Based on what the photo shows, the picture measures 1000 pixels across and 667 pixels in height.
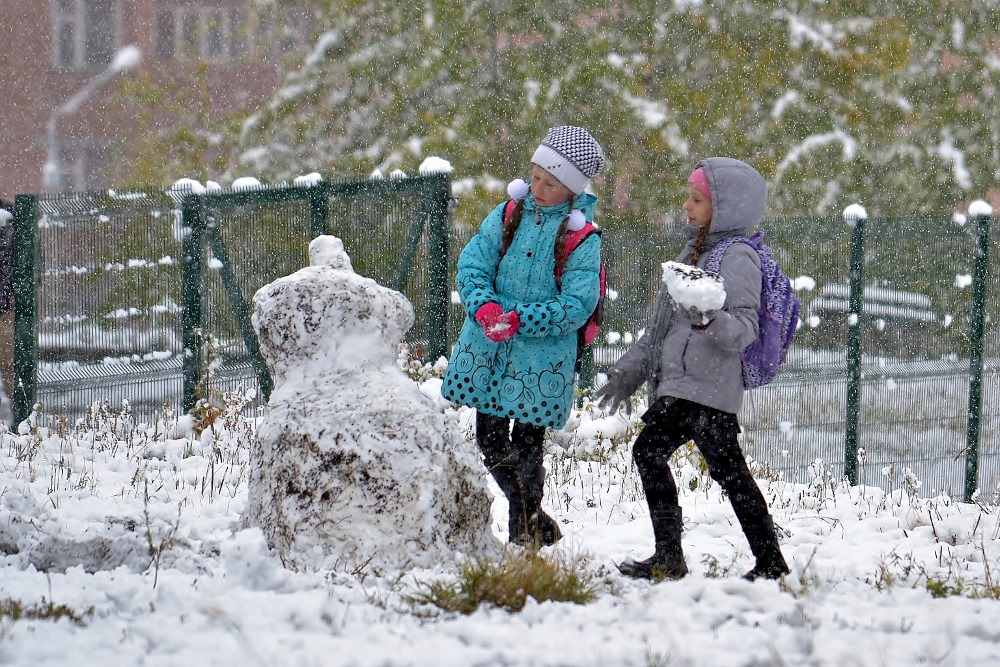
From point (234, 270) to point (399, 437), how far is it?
3.79m

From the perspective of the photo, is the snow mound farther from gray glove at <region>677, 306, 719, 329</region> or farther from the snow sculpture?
the snow sculpture

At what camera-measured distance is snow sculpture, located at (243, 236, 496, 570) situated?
4.05m

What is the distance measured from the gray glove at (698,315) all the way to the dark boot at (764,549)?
0.82 meters

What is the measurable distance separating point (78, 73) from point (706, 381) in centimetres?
2662

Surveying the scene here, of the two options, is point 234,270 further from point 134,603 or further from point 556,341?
point 134,603

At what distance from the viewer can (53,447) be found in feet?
22.8

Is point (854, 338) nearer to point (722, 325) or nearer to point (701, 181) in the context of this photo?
point (701, 181)

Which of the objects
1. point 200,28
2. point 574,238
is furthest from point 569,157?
point 200,28

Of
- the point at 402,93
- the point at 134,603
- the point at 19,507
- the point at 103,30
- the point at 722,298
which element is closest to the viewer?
the point at 134,603

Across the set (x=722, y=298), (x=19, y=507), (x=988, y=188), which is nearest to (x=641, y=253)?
(x=722, y=298)

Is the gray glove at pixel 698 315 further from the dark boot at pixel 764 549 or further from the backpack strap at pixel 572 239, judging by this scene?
the dark boot at pixel 764 549

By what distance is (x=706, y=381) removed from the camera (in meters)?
4.29

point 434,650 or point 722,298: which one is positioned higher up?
point 722,298

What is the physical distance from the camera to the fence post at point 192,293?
24.6 ft
